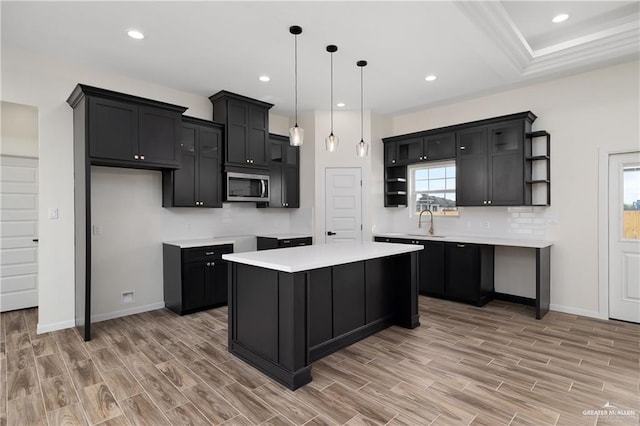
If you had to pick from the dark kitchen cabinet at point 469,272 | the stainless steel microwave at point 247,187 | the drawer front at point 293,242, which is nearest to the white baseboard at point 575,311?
the dark kitchen cabinet at point 469,272

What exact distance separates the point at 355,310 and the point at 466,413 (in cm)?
137

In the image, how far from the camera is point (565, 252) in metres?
4.38

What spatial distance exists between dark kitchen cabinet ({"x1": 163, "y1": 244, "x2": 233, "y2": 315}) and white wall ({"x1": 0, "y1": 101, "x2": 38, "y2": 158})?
7.43 feet

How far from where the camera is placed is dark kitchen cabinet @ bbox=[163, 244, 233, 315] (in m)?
4.26

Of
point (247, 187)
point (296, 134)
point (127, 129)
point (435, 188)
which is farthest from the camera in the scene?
point (435, 188)

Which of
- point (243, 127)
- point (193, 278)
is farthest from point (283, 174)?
point (193, 278)

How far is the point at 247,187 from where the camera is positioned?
5.24 m

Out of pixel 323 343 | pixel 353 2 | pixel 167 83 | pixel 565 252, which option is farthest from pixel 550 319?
pixel 167 83

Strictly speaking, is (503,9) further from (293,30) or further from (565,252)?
(565,252)

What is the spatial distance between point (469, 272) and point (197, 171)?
13.2 ft

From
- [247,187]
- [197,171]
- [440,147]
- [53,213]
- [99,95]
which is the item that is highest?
[99,95]

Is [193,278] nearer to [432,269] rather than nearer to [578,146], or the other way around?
[432,269]

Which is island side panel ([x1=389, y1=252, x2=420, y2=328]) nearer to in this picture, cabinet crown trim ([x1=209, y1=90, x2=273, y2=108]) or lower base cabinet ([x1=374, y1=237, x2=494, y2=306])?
lower base cabinet ([x1=374, y1=237, x2=494, y2=306])

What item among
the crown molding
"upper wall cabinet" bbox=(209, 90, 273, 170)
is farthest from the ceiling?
"upper wall cabinet" bbox=(209, 90, 273, 170)
